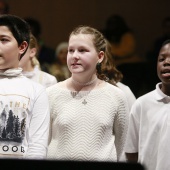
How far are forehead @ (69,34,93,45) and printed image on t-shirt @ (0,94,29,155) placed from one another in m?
0.74

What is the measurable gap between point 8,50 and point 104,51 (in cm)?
84

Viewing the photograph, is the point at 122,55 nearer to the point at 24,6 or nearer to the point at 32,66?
the point at 24,6

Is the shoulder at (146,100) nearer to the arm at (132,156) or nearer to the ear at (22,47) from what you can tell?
the arm at (132,156)

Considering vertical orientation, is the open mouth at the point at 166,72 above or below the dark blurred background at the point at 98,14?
above

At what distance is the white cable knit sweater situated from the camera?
151 inches

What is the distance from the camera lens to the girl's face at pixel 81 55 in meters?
3.93

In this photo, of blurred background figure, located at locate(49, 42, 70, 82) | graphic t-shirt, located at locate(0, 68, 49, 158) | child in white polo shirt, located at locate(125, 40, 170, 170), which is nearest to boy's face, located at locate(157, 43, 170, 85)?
child in white polo shirt, located at locate(125, 40, 170, 170)

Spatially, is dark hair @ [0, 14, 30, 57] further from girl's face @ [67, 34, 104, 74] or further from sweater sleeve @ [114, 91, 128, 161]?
sweater sleeve @ [114, 91, 128, 161]

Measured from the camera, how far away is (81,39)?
13.0 ft

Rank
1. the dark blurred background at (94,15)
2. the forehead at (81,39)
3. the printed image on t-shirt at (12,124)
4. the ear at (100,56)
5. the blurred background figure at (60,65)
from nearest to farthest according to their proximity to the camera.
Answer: the printed image on t-shirt at (12,124)
the forehead at (81,39)
the ear at (100,56)
the blurred background figure at (60,65)
the dark blurred background at (94,15)

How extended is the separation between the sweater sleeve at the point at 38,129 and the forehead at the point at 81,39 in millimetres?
600

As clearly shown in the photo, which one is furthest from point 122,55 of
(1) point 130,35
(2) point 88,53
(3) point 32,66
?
(2) point 88,53

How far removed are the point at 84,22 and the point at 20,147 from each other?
5.74m

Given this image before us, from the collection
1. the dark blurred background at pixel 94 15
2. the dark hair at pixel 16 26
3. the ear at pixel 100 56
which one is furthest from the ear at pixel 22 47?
the dark blurred background at pixel 94 15
